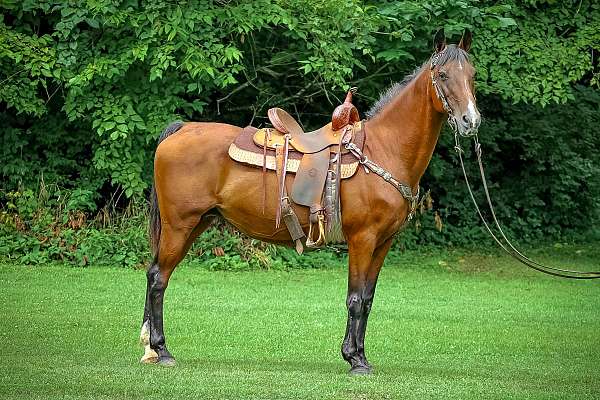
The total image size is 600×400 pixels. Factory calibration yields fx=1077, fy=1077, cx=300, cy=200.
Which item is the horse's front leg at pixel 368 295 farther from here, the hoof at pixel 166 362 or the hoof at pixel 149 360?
the hoof at pixel 149 360

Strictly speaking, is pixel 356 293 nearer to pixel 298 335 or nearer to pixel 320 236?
pixel 320 236

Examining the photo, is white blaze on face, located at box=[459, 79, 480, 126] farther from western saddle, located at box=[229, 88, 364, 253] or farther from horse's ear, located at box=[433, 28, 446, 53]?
western saddle, located at box=[229, 88, 364, 253]

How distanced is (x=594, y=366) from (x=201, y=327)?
12.4ft

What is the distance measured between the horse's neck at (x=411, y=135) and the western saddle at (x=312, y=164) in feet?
0.75

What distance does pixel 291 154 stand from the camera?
824 cm

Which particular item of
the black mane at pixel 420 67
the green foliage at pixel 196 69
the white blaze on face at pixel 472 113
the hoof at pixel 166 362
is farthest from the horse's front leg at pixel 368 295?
the green foliage at pixel 196 69

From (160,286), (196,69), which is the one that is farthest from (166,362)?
(196,69)

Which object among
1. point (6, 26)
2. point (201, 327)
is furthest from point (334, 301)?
point (6, 26)

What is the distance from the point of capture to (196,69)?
13844 millimetres

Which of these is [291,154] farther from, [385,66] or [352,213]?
[385,66]

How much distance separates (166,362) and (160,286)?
1.95ft

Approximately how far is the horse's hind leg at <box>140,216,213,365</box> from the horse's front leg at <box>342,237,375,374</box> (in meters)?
1.35

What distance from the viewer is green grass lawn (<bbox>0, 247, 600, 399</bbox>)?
23.8 ft

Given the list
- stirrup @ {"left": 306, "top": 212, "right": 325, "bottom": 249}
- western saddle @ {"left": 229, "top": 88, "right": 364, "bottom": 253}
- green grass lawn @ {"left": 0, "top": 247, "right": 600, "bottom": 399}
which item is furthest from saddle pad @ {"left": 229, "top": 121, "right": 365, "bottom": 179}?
green grass lawn @ {"left": 0, "top": 247, "right": 600, "bottom": 399}
